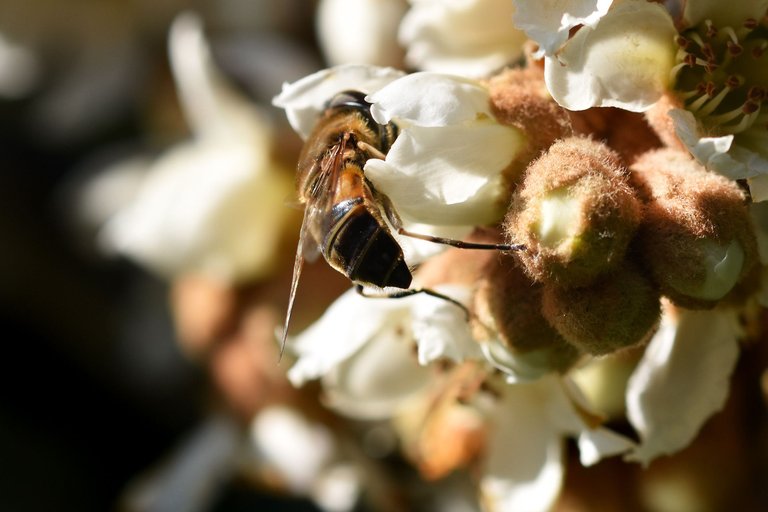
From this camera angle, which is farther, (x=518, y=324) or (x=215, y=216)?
(x=215, y=216)

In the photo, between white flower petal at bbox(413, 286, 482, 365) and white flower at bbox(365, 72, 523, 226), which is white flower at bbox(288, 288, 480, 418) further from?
white flower at bbox(365, 72, 523, 226)

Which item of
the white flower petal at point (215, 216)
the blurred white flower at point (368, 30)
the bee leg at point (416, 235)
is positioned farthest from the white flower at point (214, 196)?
the bee leg at point (416, 235)

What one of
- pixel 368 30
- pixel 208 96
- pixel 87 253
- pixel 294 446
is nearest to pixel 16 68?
pixel 87 253

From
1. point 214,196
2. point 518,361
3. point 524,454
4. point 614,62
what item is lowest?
point 524,454

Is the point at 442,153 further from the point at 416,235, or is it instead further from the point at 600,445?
the point at 600,445

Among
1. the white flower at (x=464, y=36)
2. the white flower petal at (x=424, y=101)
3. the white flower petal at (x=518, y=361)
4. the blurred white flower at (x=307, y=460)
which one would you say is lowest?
the blurred white flower at (x=307, y=460)

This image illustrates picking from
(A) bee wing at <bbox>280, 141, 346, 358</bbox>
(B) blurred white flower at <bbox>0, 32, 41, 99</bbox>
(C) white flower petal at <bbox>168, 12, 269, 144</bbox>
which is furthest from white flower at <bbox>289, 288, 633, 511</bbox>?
(B) blurred white flower at <bbox>0, 32, 41, 99</bbox>

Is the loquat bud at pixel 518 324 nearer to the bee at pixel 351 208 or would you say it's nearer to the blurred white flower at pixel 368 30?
the bee at pixel 351 208
